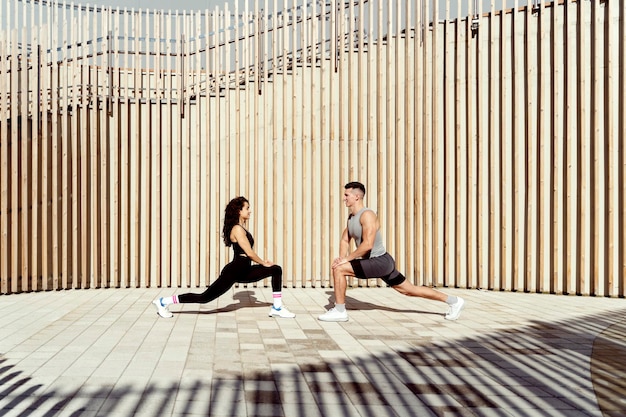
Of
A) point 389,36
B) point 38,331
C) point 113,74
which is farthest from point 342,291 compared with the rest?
point 113,74

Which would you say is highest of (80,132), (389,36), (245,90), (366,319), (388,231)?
(389,36)

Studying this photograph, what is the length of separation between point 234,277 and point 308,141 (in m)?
3.53

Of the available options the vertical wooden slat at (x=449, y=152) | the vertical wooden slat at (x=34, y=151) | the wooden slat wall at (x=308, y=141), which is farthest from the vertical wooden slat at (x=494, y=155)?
the vertical wooden slat at (x=34, y=151)

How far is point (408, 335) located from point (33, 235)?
5.66 meters

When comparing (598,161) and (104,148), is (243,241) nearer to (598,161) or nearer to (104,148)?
(104,148)

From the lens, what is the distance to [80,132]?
29.8ft

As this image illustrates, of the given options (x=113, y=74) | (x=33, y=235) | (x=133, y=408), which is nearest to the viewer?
(x=133, y=408)

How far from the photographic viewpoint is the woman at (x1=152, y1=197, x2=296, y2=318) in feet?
21.0

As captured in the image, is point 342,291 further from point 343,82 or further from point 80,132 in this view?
point 80,132

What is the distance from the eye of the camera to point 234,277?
643 cm

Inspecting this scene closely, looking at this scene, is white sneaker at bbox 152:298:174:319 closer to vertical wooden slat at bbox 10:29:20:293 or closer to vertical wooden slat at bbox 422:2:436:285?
vertical wooden slat at bbox 10:29:20:293

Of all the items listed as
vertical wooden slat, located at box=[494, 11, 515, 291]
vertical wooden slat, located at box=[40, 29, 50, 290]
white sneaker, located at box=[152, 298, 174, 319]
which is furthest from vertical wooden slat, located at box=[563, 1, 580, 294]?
vertical wooden slat, located at box=[40, 29, 50, 290]

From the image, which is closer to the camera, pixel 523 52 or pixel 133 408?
pixel 133 408

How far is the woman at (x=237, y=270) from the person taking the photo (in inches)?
252
